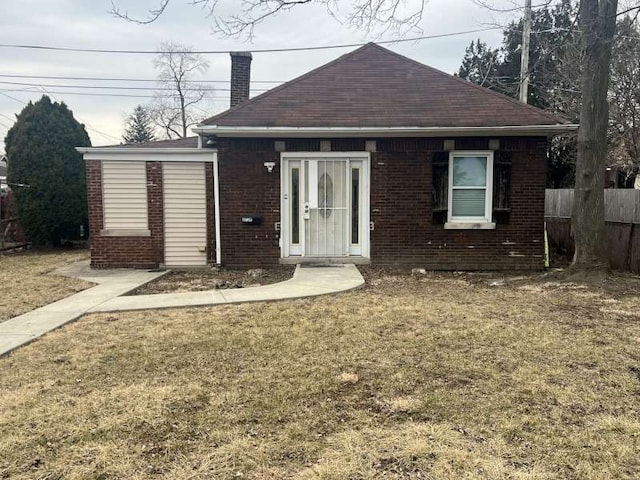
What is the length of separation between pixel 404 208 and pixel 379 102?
2351 millimetres

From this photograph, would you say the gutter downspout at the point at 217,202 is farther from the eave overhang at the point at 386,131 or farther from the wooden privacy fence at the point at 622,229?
the wooden privacy fence at the point at 622,229

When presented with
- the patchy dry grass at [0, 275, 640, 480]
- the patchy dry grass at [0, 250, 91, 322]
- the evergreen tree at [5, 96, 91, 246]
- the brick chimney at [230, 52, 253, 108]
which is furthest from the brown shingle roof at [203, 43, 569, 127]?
the evergreen tree at [5, 96, 91, 246]

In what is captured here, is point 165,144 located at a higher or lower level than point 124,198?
higher

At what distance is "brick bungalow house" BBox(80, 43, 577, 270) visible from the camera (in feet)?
32.9

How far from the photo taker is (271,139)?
33.0ft

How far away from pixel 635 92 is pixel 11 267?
1775 cm

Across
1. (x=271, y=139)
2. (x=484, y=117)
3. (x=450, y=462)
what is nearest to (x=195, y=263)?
(x=271, y=139)

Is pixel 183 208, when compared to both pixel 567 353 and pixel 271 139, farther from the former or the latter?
pixel 567 353

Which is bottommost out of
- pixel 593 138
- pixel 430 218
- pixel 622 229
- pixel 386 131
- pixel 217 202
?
pixel 622 229

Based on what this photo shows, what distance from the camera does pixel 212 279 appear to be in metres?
9.28

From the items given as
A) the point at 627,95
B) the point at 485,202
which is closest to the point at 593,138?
the point at 485,202

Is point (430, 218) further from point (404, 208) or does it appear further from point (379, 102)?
point (379, 102)

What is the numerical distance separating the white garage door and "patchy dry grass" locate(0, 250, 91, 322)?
206 cm

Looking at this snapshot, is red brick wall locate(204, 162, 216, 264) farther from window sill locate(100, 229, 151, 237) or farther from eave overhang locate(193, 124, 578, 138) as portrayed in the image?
window sill locate(100, 229, 151, 237)
